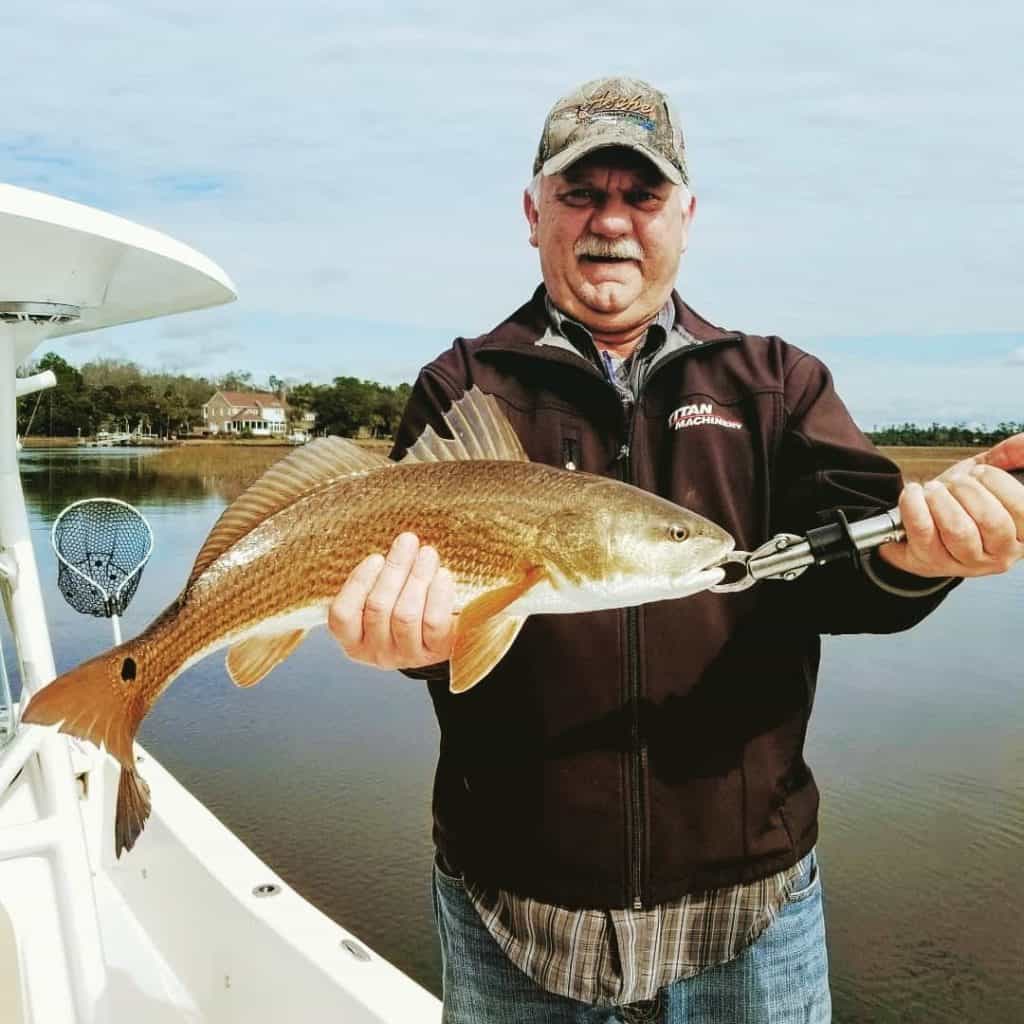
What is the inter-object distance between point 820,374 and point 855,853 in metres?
11.0

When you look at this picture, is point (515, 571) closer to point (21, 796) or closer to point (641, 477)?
point (641, 477)

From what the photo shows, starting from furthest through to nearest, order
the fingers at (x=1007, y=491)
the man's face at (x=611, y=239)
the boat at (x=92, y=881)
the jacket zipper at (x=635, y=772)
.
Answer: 1. the boat at (x=92, y=881)
2. the man's face at (x=611, y=239)
3. the jacket zipper at (x=635, y=772)
4. the fingers at (x=1007, y=491)

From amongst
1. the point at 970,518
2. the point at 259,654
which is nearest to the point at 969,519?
the point at 970,518

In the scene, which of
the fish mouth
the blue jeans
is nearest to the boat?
the blue jeans

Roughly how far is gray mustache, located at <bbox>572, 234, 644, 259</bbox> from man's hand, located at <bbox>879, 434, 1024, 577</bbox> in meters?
1.00

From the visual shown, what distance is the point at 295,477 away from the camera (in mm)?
2365

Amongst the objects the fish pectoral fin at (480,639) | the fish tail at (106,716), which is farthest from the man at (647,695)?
the fish tail at (106,716)

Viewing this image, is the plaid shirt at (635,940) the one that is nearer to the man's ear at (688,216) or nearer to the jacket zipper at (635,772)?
the jacket zipper at (635,772)

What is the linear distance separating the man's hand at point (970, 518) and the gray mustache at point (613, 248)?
100 cm

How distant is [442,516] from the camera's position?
2.28 m

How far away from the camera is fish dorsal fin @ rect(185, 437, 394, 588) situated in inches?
92.2

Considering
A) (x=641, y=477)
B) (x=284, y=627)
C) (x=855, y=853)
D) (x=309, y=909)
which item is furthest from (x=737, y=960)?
(x=855, y=853)

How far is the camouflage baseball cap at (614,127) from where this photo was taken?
262cm

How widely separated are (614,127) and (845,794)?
498 inches
